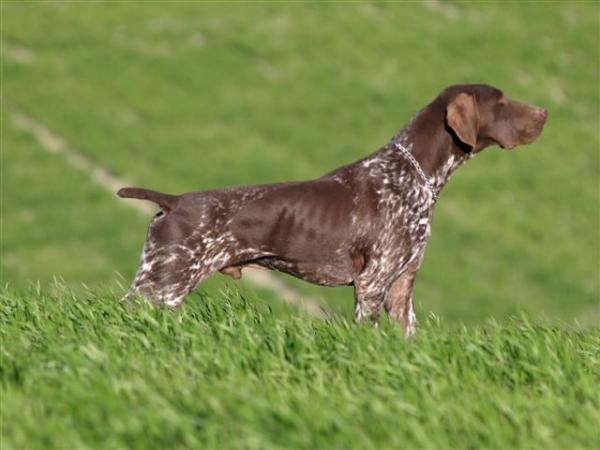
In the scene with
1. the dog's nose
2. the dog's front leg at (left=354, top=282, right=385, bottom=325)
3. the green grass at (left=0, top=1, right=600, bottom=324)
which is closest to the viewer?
the dog's front leg at (left=354, top=282, right=385, bottom=325)

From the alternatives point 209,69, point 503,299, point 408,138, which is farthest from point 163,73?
point 408,138

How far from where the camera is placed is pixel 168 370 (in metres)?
7.62

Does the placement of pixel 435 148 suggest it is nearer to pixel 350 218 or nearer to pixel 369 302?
pixel 350 218

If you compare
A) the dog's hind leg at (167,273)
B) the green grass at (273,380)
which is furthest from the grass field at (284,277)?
Result: the dog's hind leg at (167,273)

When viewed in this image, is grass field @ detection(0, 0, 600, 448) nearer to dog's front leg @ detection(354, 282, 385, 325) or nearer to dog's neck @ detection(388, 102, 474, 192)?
dog's front leg @ detection(354, 282, 385, 325)

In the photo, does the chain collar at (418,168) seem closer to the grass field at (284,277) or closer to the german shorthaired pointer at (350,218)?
the german shorthaired pointer at (350,218)

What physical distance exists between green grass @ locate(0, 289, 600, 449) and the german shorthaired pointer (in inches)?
13.7

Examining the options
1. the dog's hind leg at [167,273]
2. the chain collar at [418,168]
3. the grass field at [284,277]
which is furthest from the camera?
the chain collar at [418,168]

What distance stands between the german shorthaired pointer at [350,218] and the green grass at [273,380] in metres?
0.35

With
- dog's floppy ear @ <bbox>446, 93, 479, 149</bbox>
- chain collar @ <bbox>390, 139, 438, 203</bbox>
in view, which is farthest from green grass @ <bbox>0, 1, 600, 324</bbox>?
dog's floppy ear @ <bbox>446, 93, 479, 149</bbox>

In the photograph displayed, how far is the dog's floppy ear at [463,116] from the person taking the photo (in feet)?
30.6

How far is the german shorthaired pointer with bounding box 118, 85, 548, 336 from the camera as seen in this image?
8.95 m

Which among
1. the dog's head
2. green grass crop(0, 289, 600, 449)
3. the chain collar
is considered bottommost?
green grass crop(0, 289, 600, 449)

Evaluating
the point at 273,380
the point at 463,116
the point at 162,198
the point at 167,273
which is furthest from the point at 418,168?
the point at 273,380
